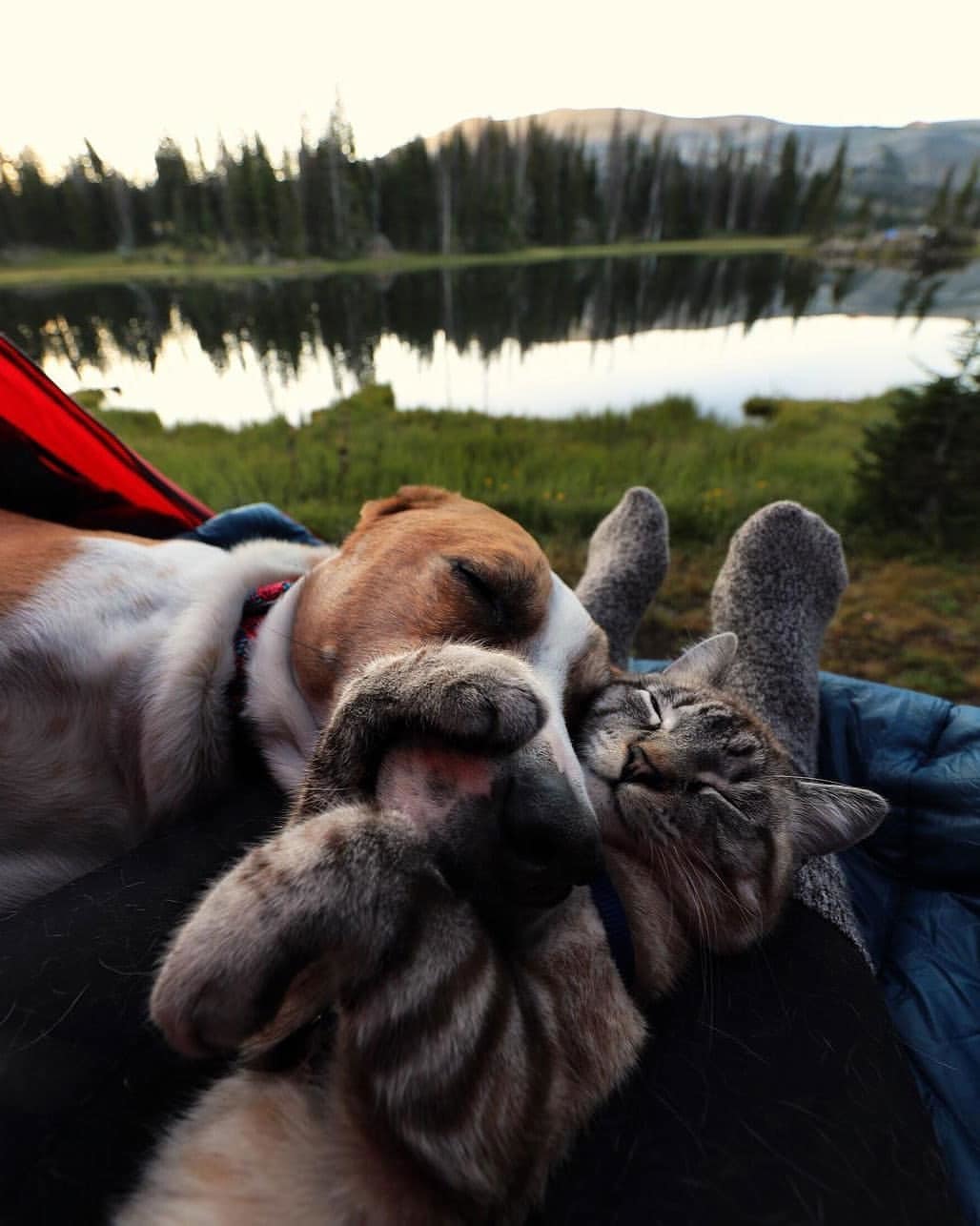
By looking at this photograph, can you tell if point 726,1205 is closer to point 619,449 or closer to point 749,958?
point 749,958

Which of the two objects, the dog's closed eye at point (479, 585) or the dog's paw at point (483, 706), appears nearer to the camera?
the dog's paw at point (483, 706)

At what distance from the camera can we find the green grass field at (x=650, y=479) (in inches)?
203

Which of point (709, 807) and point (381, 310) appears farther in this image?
point (381, 310)

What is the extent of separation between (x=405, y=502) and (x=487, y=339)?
51.4 feet

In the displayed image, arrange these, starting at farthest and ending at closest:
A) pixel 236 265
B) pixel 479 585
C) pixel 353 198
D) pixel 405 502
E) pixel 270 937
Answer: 1. pixel 236 265
2. pixel 353 198
3. pixel 405 502
4. pixel 479 585
5. pixel 270 937

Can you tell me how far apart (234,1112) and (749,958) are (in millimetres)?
1204

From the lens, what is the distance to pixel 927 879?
8.56ft

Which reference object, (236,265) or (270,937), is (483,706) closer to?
(270,937)

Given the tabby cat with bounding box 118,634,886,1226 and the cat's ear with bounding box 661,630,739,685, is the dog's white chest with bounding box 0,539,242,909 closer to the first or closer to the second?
the tabby cat with bounding box 118,634,886,1226

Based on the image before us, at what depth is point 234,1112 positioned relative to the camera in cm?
112

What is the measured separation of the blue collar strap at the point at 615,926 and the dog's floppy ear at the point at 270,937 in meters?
0.59

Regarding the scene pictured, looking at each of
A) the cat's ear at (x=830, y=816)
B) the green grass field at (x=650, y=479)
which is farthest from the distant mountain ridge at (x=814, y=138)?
the cat's ear at (x=830, y=816)

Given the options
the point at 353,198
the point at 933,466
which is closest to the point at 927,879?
the point at 933,466

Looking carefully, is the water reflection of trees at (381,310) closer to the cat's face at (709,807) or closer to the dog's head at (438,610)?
the dog's head at (438,610)
